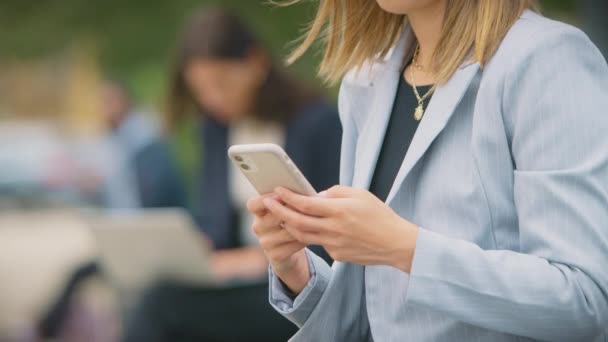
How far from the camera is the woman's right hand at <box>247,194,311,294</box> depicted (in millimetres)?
1370

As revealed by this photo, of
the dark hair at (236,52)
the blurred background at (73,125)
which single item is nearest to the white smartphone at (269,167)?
the dark hair at (236,52)

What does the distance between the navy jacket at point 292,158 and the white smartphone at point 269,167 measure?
1768 mm

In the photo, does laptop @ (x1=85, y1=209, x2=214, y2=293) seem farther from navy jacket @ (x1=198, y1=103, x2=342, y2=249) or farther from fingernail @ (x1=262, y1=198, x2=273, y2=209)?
fingernail @ (x1=262, y1=198, x2=273, y2=209)

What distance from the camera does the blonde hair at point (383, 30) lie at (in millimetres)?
1323

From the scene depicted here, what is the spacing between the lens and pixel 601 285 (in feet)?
3.91

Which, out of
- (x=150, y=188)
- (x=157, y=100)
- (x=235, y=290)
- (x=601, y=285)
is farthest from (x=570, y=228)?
(x=157, y=100)

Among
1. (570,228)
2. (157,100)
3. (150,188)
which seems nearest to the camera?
(570,228)

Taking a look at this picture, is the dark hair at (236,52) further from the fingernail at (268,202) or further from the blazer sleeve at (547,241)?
the blazer sleeve at (547,241)

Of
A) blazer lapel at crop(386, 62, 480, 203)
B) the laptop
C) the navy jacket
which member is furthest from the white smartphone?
the laptop

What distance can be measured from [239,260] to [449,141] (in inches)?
87.8

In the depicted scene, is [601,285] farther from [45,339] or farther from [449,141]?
[45,339]

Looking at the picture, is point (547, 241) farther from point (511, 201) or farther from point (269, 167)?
point (269, 167)

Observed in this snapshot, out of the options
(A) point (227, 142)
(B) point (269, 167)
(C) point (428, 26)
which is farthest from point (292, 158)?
(B) point (269, 167)

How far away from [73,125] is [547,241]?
6015 millimetres
